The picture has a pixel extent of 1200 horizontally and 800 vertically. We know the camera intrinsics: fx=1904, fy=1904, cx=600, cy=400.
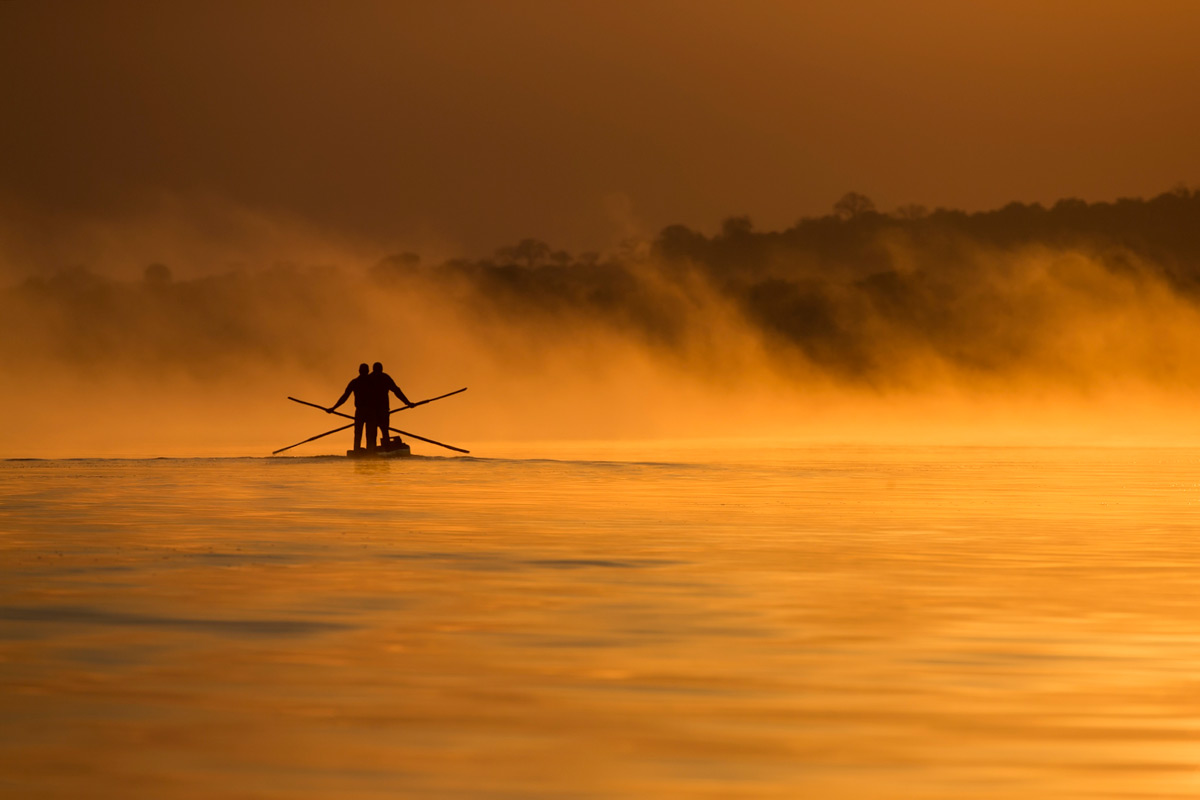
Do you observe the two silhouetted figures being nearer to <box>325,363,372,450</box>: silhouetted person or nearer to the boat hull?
<box>325,363,372,450</box>: silhouetted person

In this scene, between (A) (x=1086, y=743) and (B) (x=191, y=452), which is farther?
(B) (x=191, y=452)

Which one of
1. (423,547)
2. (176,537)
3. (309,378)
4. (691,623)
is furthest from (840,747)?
(309,378)

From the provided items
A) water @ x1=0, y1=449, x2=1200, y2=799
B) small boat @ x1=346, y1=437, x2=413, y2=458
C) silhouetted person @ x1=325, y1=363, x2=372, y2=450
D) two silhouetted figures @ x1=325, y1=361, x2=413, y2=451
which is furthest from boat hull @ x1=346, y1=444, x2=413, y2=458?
water @ x1=0, y1=449, x2=1200, y2=799

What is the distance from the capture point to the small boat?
37531 millimetres

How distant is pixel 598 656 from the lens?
9.38 m

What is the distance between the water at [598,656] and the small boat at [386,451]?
56.1 feet

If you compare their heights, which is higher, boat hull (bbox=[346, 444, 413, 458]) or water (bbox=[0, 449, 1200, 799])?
boat hull (bbox=[346, 444, 413, 458])

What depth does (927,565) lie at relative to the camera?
14453 mm

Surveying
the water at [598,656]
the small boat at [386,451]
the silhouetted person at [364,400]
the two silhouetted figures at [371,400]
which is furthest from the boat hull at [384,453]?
the water at [598,656]

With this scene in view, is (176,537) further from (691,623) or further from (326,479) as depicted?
(326,479)

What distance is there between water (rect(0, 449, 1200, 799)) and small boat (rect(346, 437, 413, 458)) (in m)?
17.1

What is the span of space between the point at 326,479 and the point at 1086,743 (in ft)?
77.1

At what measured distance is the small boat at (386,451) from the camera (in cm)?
3753

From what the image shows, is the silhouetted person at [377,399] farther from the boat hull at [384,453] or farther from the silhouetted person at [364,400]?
the boat hull at [384,453]
